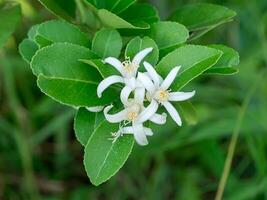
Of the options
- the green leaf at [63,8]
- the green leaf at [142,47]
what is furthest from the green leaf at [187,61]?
the green leaf at [63,8]

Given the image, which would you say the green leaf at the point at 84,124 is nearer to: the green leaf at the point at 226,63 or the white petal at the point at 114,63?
the white petal at the point at 114,63

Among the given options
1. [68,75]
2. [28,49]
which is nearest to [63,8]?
[28,49]

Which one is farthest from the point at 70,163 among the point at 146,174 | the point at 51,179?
the point at 146,174

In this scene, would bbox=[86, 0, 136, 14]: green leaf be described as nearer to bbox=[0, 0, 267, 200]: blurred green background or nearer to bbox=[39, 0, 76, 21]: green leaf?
bbox=[39, 0, 76, 21]: green leaf

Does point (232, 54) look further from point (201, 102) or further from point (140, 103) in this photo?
point (201, 102)

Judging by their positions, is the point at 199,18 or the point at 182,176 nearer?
the point at 199,18

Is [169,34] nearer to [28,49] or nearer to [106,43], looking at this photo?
[106,43]
